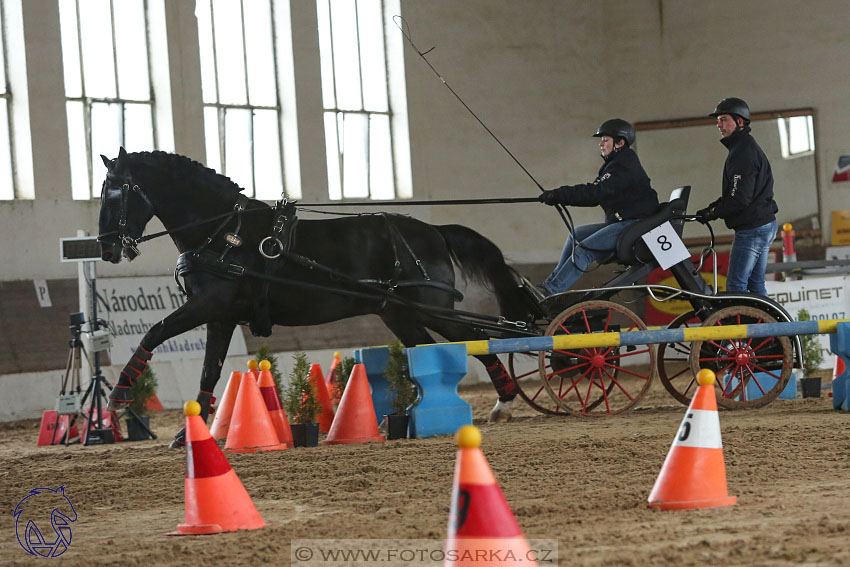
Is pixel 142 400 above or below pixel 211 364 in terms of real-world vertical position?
below

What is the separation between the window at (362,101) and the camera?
16.1 metres

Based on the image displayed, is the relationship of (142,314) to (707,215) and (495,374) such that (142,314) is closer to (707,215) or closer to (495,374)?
(495,374)

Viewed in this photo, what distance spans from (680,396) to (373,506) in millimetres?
4436

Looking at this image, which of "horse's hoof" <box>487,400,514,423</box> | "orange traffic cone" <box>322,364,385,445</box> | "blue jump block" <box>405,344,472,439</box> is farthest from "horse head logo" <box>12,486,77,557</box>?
"horse's hoof" <box>487,400,514,423</box>

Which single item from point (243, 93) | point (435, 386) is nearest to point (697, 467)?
point (435, 386)

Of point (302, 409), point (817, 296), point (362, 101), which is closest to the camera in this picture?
point (302, 409)

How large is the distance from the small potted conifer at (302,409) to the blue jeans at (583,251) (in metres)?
1.93

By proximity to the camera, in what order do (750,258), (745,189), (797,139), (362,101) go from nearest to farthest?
(745,189) → (750,258) → (362,101) → (797,139)

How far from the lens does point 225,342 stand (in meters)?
8.02

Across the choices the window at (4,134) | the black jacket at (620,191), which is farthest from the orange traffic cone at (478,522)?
the window at (4,134)

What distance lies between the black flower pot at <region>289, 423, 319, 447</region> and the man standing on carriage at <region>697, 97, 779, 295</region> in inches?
127

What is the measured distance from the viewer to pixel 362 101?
16.4m

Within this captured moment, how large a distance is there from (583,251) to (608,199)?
43cm

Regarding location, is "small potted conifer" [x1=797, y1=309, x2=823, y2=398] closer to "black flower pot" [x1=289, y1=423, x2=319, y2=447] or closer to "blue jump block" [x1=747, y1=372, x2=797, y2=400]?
"blue jump block" [x1=747, y1=372, x2=797, y2=400]
